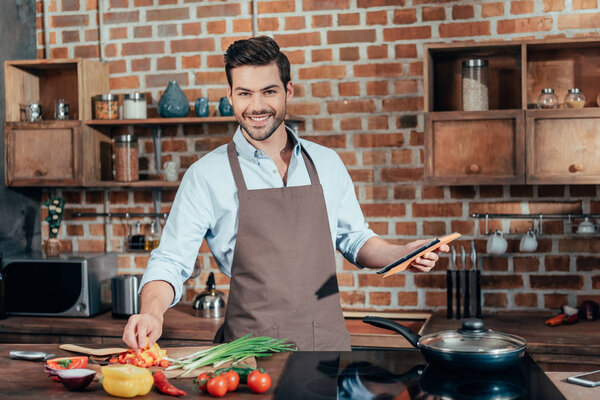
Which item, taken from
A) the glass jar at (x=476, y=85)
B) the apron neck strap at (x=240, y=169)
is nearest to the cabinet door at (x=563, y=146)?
the glass jar at (x=476, y=85)

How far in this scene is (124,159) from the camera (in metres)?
3.45

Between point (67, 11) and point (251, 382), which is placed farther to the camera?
point (67, 11)

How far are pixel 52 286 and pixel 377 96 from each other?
185 cm

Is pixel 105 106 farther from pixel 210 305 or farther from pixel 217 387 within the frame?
pixel 217 387

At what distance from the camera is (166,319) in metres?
3.24

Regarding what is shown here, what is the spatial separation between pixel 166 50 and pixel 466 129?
5.40 ft

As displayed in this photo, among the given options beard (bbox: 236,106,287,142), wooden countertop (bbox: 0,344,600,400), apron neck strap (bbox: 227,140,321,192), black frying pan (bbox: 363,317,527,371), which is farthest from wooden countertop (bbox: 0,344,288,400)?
beard (bbox: 236,106,287,142)

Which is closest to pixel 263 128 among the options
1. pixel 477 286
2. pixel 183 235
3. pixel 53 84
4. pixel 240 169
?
pixel 240 169

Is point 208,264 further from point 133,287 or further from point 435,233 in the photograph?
point 435,233

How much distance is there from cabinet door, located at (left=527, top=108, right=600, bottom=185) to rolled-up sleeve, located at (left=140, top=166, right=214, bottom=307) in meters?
1.57

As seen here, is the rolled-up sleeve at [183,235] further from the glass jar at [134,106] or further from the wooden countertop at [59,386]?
the glass jar at [134,106]

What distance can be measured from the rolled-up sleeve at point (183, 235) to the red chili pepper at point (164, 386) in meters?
0.42

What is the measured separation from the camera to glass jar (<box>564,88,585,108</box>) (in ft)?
9.80

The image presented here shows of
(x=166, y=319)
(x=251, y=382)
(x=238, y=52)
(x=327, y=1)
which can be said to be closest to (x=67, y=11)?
(x=327, y=1)
